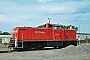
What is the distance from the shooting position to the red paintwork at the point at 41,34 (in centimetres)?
2819

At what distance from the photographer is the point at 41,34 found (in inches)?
1156

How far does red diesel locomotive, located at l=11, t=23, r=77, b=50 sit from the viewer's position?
27.3 m

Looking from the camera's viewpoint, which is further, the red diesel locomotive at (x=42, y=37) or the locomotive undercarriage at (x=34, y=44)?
the red diesel locomotive at (x=42, y=37)

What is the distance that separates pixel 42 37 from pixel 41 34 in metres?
0.50

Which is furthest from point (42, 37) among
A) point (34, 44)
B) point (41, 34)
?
point (34, 44)

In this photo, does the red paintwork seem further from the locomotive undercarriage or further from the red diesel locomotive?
the locomotive undercarriage

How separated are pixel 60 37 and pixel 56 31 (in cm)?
120

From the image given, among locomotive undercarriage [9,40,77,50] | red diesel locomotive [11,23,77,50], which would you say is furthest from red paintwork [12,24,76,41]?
locomotive undercarriage [9,40,77,50]

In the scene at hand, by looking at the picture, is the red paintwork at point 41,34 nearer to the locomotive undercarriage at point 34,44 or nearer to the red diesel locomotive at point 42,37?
the red diesel locomotive at point 42,37

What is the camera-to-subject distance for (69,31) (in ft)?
103

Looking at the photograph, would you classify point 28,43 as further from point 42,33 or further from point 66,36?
point 66,36

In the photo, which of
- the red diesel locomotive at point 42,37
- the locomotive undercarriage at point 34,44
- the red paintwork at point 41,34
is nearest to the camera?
the locomotive undercarriage at point 34,44

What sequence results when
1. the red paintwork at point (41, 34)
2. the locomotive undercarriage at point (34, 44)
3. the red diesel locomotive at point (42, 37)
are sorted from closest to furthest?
the locomotive undercarriage at point (34, 44) → the red diesel locomotive at point (42, 37) → the red paintwork at point (41, 34)

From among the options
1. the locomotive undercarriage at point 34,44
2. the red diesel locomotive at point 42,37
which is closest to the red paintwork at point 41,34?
the red diesel locomotive at point 42,37
